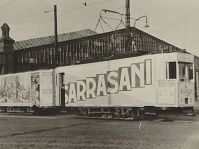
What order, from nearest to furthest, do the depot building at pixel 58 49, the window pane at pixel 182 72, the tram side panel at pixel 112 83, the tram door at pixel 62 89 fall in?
the window pane at pixel 182 72 < the tram side panel at pixel 112 83 < the tram door at pixel 62 89 < the depot building at pixel 58 49

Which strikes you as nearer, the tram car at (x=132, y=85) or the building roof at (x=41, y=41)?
the tram car at (x=132, y=85)

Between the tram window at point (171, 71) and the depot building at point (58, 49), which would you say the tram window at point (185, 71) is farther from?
the depot building at point (58, 49)

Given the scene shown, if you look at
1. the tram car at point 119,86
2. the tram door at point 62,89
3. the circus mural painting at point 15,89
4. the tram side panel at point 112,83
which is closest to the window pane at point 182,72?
the tram car at point 119,86

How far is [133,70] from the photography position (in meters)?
19.1

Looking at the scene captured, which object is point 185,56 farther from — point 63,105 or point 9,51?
point 9,51

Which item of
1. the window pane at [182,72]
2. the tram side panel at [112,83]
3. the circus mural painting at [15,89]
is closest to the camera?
the window pane at [182,72]

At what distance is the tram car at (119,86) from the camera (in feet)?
58.6

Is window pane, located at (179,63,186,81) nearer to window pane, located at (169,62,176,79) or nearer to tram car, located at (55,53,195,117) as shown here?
tram car, located at (55,53,195,117)

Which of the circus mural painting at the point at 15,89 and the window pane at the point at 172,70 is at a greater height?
the window pane at the point at 172,70

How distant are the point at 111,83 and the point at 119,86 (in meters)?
0.61

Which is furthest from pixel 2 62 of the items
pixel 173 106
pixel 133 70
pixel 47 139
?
pixel 47 139

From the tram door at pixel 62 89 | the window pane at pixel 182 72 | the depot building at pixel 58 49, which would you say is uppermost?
the depot building at pixel 58 49

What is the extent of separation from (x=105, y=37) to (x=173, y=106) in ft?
105

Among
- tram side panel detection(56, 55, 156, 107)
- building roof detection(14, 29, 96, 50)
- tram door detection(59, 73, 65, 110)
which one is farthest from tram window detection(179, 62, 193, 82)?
building roof detection(14, 29, 96, 50)
